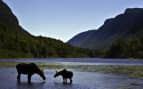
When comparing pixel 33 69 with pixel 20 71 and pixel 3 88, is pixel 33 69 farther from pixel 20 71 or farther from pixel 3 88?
pixel 3 88

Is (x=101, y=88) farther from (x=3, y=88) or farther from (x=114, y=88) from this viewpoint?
(x=3, y=88)

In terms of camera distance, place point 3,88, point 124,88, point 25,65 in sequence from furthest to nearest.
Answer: point 25,65, point 124,88, point 3,88

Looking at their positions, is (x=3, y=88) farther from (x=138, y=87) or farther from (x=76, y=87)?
(x=138, y=87)

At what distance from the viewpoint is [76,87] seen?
3669 centimetres

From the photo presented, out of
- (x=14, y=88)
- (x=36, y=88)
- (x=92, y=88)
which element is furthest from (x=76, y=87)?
Result: (x=14, y=88)

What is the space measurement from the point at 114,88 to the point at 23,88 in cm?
935

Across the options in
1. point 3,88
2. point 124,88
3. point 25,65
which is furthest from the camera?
point 25,65

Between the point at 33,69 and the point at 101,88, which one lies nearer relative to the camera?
the point at 101,88

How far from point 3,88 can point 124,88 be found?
1231 centimetres

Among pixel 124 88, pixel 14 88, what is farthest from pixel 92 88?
pixel 14 88

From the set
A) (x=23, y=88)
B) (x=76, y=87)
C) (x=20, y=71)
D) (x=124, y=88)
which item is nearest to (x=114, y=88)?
(x=124, y=88)

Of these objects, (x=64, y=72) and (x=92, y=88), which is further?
(x=64, y=72)

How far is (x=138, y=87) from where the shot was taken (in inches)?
1446

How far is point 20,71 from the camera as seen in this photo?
42.3 m
